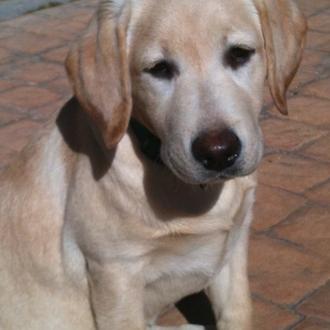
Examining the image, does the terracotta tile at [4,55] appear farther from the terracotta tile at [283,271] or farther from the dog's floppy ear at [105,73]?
the dog's floppy ear at [105,73]

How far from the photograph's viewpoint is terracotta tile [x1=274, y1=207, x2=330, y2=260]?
3.97m

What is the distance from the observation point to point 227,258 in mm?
3342

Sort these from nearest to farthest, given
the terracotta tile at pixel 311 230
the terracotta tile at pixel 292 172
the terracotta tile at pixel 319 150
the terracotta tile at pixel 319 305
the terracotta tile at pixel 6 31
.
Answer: the terracotta tile at pixel 319 305 < the terracotta tile at pixel 311 230 < the terracotta tile at pixel 292 172 < the terracotta tile at pixel 319 150 < the terracotta tile at pixel 6 31

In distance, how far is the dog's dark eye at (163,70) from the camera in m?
2.75

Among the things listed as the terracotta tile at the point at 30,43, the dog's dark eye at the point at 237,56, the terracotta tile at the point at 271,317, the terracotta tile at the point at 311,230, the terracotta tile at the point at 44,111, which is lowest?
the terracotta tile at the point at 30,43

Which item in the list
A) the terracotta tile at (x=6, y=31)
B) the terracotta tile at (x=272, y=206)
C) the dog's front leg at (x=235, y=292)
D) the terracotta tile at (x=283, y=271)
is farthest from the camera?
the terracotta tile at (x=6, y=31)

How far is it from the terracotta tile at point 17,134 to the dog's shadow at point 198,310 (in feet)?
5.25

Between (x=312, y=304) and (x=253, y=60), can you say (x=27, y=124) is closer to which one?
(x=312, y=304)

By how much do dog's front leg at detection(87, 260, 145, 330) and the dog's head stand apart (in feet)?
1.41

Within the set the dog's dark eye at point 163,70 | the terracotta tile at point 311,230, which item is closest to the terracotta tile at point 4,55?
the terracotta tile at point 311,230

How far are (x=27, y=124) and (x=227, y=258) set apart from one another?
2.33 meters

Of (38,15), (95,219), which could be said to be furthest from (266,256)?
(38,15)

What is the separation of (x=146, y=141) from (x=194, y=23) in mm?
467

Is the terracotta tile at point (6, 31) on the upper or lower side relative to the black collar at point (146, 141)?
lower
